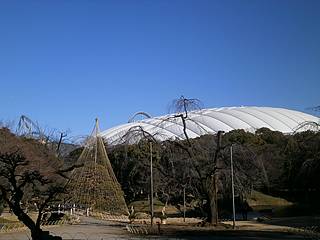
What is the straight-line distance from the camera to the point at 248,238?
809 inches

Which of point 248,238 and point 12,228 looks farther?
point 12,228

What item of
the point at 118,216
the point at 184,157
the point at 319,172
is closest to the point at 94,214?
the point at 118,216

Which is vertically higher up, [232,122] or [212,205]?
[232,122]

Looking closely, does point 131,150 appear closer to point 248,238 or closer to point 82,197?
point 82,197

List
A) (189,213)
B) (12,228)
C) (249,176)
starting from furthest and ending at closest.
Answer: (189,213) < (249,176) < (12,228)

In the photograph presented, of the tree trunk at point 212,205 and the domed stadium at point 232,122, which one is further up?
the domed stadium at point 232,122

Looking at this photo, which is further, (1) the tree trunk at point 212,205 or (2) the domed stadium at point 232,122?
(2) the domed stadium at point 232,122

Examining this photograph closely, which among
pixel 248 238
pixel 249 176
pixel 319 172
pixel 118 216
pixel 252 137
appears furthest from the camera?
pixel 252 137

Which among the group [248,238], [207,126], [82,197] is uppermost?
[207,126]

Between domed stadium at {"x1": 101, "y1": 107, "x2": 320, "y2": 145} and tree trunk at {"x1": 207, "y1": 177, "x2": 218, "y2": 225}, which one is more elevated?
domed stadium at {"x1": 101, "y1": 107, "x2": 320, "y2": 145}

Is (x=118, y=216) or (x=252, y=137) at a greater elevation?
(x=252, y=137)

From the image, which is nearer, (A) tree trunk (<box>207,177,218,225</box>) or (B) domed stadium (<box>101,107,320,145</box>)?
(A) tree trunk (<box>207,177,218,225</box>)

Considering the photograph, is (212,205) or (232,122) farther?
(232,122)

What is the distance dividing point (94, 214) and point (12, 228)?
12.4m
